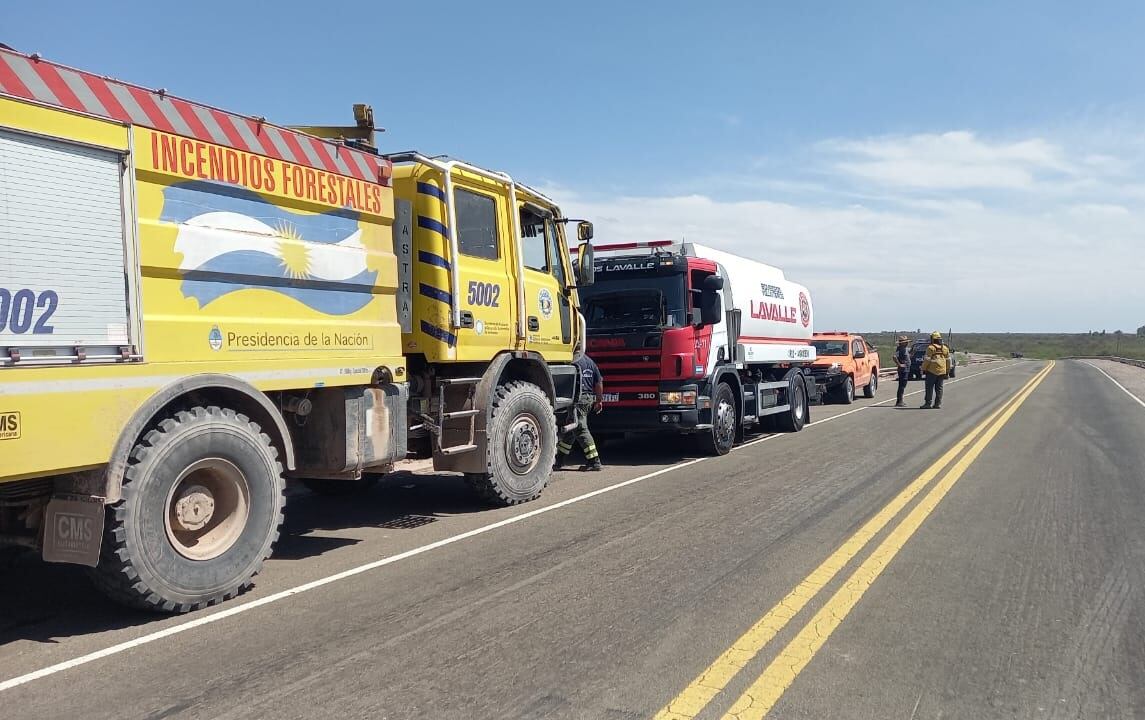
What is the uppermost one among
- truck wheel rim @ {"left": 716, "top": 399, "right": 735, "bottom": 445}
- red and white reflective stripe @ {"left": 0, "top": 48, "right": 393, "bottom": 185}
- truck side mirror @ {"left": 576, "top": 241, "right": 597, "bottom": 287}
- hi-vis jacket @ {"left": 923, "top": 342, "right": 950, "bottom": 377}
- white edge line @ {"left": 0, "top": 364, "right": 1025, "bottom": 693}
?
red and white reflective stripe @ {"left": 0, "top": 48, "right": 393, "bottom": 185}

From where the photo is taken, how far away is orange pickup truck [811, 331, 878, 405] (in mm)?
22094

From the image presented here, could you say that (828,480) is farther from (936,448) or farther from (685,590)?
(685,590)

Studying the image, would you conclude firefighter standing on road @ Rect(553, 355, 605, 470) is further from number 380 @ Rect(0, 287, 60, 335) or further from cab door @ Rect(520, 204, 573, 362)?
number 380 @ Rect(0, 287, 60, 335)

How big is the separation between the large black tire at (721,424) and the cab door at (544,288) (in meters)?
3.12

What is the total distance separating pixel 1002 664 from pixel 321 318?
473 centimetres

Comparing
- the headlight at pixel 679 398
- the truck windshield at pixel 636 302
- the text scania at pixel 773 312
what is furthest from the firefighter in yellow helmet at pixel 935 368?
the headlight at pixel 679 398

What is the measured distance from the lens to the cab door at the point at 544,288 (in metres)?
8.39

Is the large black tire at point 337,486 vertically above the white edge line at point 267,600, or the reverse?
the large black tire at point 337,486

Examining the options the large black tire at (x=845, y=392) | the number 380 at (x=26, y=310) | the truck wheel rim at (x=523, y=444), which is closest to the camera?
the number 380 at (x=26, y=310)

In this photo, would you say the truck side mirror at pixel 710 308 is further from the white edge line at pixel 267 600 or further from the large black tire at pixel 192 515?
the large black tire at pixel 192 515

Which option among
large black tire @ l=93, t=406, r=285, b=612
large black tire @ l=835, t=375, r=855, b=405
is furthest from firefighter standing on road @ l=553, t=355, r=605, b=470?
large black tire @ l=835, t=375, r=855, b=405

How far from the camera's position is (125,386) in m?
4.42

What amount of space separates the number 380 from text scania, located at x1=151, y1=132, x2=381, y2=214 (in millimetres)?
1061

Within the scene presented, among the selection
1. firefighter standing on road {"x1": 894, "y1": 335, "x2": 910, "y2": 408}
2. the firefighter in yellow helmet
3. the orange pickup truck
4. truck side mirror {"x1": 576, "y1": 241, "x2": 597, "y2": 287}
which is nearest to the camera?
truck side mirror {"x1": 576, "y1": 241, "x2": 597, "y2": 287}
